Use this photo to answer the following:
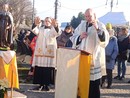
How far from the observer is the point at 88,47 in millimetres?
6406

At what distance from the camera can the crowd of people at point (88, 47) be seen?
20.8 feet

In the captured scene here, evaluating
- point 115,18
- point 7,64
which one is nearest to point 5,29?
point 7,64

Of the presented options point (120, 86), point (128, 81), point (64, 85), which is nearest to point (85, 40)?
point (64, 85)

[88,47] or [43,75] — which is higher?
[88,47]

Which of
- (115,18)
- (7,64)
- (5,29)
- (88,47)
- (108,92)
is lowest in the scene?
(108,92)

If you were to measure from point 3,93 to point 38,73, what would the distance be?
13.4 ft

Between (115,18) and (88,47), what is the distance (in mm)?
17915

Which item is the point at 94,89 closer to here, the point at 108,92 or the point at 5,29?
the point at 108,92

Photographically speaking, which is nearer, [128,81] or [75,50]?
[75,50]

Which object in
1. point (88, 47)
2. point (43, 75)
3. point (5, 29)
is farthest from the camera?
point (5, 29)

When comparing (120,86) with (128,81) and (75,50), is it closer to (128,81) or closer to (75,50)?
(128,81)

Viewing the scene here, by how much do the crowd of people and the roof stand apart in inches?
458

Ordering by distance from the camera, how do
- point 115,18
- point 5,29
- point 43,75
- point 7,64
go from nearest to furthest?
point 7,64 → point 43,75 → point 5,29 → point 115,18

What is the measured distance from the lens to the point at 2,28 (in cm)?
1122
